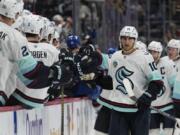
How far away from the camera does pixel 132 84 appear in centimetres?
840

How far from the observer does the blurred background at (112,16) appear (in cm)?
1315

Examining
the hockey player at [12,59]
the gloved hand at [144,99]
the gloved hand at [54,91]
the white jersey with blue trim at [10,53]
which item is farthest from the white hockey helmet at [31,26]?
the gloved hand at [144,99]

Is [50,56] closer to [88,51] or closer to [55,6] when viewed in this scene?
[88,51]

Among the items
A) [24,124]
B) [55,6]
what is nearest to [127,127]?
[24,124]

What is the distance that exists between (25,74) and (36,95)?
A: 2.17ft

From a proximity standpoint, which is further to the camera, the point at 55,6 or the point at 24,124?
the point at 55,6

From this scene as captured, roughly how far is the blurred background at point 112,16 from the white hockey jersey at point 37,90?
3493 mm

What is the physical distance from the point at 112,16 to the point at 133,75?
6192 mm

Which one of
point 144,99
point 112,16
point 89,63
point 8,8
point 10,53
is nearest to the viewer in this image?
point 10,53

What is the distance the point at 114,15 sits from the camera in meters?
14.5

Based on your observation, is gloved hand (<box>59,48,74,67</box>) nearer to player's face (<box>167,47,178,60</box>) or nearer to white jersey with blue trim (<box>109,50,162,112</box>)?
white jersey with blue trim (<box>109,50,162,112</box>)

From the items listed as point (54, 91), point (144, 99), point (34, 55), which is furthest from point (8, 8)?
point (144, 99)

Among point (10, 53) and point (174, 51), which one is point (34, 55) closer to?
point (10, 53)

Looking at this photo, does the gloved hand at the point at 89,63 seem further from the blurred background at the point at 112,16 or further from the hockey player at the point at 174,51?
the blurred background at the point at 112,16
